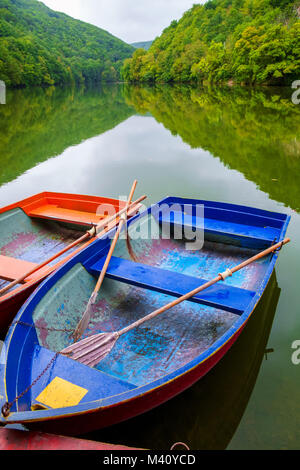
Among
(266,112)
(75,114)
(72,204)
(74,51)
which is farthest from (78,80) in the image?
(72,204)

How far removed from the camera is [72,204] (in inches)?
274

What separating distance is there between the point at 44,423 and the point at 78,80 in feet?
360

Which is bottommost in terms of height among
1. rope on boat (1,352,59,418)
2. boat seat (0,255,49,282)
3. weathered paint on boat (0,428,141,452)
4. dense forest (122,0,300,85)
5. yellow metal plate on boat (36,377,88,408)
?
weathered paint on boat (0,428,141,452)

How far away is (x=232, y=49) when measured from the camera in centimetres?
4962

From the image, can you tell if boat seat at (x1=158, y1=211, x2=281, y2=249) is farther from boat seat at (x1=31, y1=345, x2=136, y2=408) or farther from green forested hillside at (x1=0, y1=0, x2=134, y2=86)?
green forested hillside at (x1=0, y1=0, x2=134, y2=86)

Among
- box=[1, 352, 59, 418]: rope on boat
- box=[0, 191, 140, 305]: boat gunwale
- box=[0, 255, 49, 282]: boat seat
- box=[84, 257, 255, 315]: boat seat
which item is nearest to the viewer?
box=[1, 352, 59, 418]: rope on boat

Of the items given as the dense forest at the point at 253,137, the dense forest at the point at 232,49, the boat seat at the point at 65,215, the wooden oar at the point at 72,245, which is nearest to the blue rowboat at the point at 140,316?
the wooden oar at the point at 72,245

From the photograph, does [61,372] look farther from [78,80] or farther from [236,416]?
[78,80]

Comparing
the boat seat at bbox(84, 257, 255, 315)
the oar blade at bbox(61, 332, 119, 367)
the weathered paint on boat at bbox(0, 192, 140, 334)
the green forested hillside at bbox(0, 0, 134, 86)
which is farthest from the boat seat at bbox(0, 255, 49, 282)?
the green forested hillside at bbox(0, 0, 134, 86)

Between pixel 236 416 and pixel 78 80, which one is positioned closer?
pixel 236 416

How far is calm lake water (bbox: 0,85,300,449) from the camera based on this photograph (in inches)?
132

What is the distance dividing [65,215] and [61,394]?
4.31 metres

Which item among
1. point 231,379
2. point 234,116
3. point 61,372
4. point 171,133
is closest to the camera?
point 61,372

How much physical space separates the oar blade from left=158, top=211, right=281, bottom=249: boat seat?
119 inches
